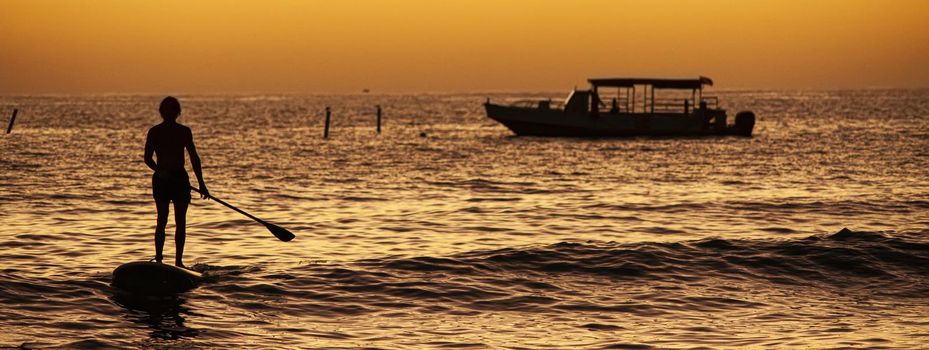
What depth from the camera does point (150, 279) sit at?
35.7 feet

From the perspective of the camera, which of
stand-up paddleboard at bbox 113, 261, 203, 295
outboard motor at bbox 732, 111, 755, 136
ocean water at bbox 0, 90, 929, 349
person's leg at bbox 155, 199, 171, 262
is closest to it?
ocean water at bbox 0, 90, 929, 349

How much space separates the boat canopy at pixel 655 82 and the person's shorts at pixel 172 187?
4153cm

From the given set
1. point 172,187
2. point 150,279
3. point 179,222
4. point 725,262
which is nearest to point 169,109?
point 172,187

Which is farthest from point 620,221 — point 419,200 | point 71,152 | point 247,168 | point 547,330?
point 71,152

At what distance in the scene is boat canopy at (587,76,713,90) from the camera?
51500mm

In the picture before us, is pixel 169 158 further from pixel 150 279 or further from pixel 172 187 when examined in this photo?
pixel 150 279

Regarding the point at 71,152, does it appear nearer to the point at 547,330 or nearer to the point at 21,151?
the point at 21,151

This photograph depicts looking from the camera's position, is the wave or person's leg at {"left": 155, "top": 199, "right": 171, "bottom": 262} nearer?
person's leg at {"left": 155, "top": 199, "right": 171, "bottom": 262}

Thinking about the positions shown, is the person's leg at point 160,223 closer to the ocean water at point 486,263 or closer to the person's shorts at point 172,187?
the person's shorts at point 172,187

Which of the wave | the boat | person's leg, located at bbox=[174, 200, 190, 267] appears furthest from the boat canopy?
person's leg, located at bbox=[174, 200, 190, 267]

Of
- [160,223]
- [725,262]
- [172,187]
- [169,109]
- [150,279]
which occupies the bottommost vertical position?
[725,262]

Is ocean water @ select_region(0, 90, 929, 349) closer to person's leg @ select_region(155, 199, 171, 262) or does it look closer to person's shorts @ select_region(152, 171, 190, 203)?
person's leg @ select_region(155, 199, 171, 262)

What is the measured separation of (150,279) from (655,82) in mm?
43188

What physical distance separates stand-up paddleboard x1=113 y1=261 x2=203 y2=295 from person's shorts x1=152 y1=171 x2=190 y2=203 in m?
0.74
